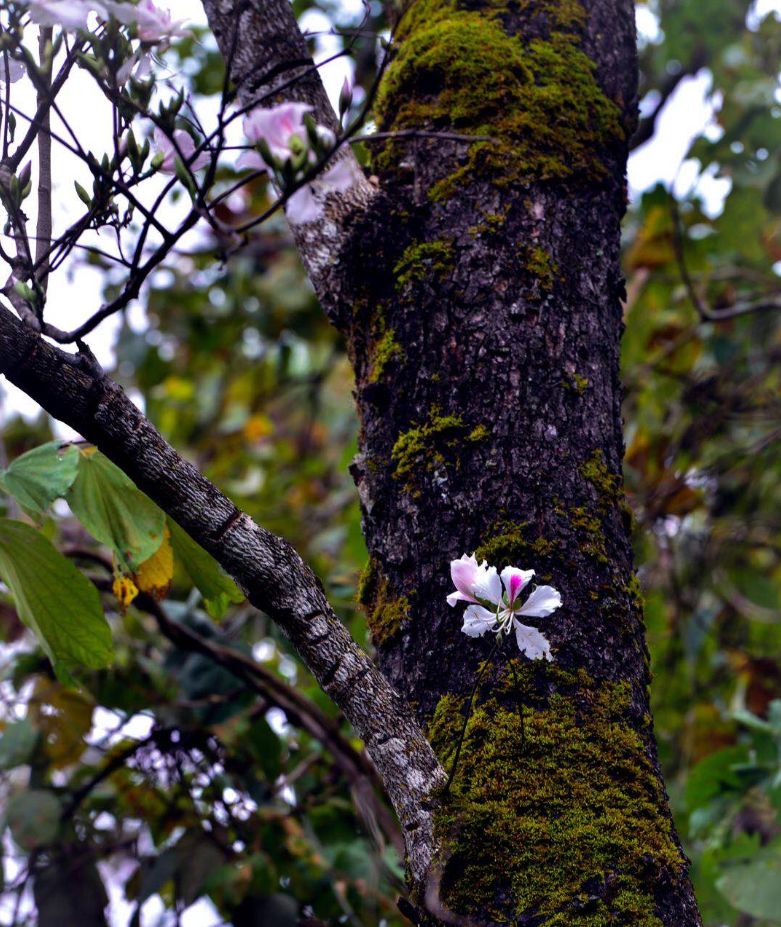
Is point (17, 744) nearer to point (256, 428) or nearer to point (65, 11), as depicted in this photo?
point (65, 11)

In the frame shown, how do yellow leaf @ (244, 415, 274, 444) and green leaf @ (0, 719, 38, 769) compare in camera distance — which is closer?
green leaf @ (0, 719, 38, 769)

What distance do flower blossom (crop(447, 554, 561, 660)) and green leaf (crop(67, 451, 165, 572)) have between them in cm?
45

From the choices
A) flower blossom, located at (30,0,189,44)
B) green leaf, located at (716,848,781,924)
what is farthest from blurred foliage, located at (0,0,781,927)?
flower blossom, located at (30,0,189,44)

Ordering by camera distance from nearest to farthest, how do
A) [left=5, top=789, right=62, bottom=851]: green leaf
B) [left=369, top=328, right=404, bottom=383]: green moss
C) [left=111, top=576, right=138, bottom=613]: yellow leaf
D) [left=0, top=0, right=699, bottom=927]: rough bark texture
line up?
[left=0, top=0, right=699, bottom=927]: rough bark texture
[left=369, top=328, right=404, bottom=383]: green moss
[left=111, top=576, right=138, bottom=613]: yellow leaf
[left=5, top=789, right=62, bottom=851]: green leaf

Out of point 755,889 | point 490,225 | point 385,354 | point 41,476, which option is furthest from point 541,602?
point 755,889

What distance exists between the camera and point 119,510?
1.32 meters

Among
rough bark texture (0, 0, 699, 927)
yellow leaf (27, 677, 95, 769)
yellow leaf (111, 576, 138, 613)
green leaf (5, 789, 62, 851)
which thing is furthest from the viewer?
yellow leaf (27, 677, 95, 769)

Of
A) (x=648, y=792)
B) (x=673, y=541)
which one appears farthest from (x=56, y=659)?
(x=673, y=541)

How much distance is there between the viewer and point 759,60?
3.82 meters

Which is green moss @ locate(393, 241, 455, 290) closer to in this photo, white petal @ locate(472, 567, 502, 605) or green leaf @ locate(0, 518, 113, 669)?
white petal @ locate(472, 567, 502, 605)

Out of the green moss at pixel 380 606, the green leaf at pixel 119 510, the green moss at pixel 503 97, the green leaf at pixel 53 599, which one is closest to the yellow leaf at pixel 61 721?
the green leaf at pixel 53 599

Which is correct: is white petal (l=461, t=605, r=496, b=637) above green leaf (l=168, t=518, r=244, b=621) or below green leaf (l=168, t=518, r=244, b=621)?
below

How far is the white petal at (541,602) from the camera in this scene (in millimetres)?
1020

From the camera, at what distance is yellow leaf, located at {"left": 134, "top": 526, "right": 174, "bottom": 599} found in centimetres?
146
